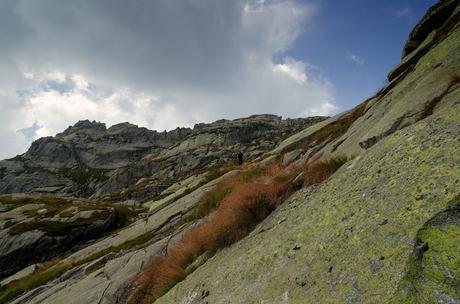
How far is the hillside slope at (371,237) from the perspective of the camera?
3.50 meters

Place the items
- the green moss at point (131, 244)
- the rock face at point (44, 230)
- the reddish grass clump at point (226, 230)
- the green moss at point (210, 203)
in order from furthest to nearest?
the rock face at point (44, 230) → the green moss at point (131, 244) → the green moss at point (210, 203) → the reddish grass clump at point (226, 230)

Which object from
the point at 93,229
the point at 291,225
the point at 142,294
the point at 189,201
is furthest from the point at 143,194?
the point at 291,225

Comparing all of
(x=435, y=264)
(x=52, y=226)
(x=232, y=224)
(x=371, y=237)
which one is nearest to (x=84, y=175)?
(x=52, y=226)

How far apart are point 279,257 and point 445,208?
3536 mm

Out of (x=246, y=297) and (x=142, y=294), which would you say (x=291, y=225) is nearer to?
(x=246, y=297)

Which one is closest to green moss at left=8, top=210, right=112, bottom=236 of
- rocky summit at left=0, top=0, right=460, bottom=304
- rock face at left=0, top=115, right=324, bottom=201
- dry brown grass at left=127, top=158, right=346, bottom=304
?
rocky summit at left=0, top=0, right=460, bottom=304

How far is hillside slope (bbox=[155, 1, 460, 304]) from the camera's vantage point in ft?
11.5

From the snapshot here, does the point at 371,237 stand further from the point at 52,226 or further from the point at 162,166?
the point at 162,166

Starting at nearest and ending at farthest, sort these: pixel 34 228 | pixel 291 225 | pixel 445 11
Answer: pixel 291 225, pixel 445 11, pixel 34 228

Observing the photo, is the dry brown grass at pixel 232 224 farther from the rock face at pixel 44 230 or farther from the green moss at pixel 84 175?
the green moss at pixel 84 175

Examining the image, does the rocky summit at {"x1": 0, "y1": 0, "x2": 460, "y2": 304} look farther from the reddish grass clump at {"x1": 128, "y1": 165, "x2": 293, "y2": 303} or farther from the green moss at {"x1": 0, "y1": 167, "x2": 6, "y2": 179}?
the green moss at {"x1": 0, "y1": 167, "x2": 6, "y2": 179}

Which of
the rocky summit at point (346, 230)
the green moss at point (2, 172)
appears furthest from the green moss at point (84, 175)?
the rocky summit at point (346, 230)

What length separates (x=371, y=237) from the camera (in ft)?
15.1

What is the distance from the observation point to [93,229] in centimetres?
4247
